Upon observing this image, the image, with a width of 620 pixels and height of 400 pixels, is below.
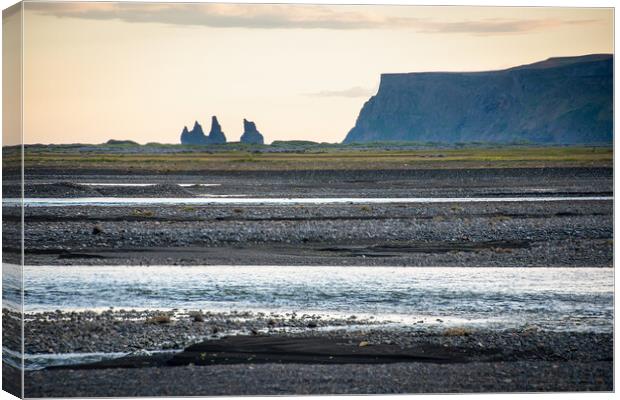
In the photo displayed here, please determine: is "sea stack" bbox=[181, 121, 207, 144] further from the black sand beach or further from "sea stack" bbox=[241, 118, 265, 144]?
the black sand beach

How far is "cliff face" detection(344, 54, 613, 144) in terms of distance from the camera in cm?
1784

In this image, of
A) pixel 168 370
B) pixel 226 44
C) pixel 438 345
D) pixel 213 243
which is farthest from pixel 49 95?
pixel 213 243

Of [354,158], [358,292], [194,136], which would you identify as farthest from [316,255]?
[194,136]

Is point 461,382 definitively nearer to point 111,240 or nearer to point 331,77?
point 331,77

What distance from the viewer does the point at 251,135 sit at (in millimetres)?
18656

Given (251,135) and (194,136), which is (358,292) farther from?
(194,136)

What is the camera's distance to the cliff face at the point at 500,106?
17.8m

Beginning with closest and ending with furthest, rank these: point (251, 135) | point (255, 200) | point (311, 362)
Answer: point (311, 362), point (251, 135), point (255, 200)

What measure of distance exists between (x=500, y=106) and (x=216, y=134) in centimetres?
416

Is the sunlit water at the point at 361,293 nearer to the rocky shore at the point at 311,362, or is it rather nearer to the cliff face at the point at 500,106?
the rocky shore at the point at 311,362

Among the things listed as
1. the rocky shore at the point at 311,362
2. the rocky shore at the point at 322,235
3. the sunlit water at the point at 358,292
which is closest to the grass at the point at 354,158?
the rocky shore at the point at 322,235

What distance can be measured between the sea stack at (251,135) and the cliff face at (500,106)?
1.28 meters

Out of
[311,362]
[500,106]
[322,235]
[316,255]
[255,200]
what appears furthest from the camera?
[322,235]

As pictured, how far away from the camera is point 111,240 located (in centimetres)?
2322
